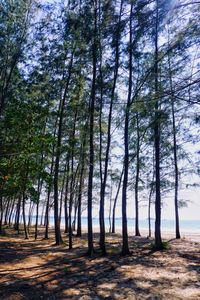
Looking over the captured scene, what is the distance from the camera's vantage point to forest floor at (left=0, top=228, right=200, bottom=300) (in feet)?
25.2

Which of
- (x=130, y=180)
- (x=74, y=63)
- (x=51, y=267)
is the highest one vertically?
(x=74, y=63)

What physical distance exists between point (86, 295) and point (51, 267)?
4.18 meters

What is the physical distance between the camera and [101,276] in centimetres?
972

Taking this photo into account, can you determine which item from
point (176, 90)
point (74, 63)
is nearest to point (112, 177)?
point (74, 63)

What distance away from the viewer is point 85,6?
14.1 metres

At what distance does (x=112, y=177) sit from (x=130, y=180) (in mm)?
2884

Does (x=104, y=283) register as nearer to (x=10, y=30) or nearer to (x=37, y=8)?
(x=10, y=30)

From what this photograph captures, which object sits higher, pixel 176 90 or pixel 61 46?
pixel 61 46

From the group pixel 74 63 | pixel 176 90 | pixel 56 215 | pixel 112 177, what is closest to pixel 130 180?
pixel 112 177

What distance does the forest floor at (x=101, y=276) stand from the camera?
25.2ft

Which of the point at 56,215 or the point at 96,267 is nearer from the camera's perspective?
the point at 96,267

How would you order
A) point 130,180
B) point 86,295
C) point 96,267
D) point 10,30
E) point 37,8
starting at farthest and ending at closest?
point 130,180 → point 37,8 → point 10,30 → point 96,267 → point 86,295

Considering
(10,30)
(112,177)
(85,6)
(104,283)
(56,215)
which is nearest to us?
(104,283)

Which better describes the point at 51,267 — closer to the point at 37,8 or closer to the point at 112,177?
the point at 37,8
